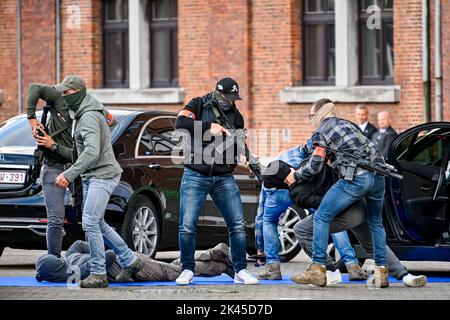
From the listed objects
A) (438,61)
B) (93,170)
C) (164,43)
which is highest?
(164,43)

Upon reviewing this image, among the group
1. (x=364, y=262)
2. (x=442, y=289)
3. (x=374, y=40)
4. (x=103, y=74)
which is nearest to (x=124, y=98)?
(x=103, y=74)

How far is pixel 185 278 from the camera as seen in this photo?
12.5 meters

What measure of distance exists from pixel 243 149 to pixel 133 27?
587 inches

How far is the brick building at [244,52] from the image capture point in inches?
943

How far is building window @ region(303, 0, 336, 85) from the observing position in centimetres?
2509

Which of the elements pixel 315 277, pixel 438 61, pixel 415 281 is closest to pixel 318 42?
pixel 438 61

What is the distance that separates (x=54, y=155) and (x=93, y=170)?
37.6 inches

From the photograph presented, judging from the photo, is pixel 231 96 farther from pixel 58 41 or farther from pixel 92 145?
pixel 58 41

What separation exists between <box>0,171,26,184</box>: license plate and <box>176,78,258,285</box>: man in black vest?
233cm

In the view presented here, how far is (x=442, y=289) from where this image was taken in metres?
12.1

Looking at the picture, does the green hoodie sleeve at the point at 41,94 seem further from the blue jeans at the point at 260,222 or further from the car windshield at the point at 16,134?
the blue jeans at the point at 260,222

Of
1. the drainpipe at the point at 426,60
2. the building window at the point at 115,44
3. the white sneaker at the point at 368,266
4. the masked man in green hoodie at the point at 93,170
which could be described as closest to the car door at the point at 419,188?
the white sneaker at the point at 368,266

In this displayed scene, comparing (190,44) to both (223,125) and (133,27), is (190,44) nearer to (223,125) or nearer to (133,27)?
(133,27)

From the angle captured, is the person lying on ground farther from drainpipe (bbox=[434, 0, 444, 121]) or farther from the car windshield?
drainpipe (bbox=[434, 0, 444, 121])
